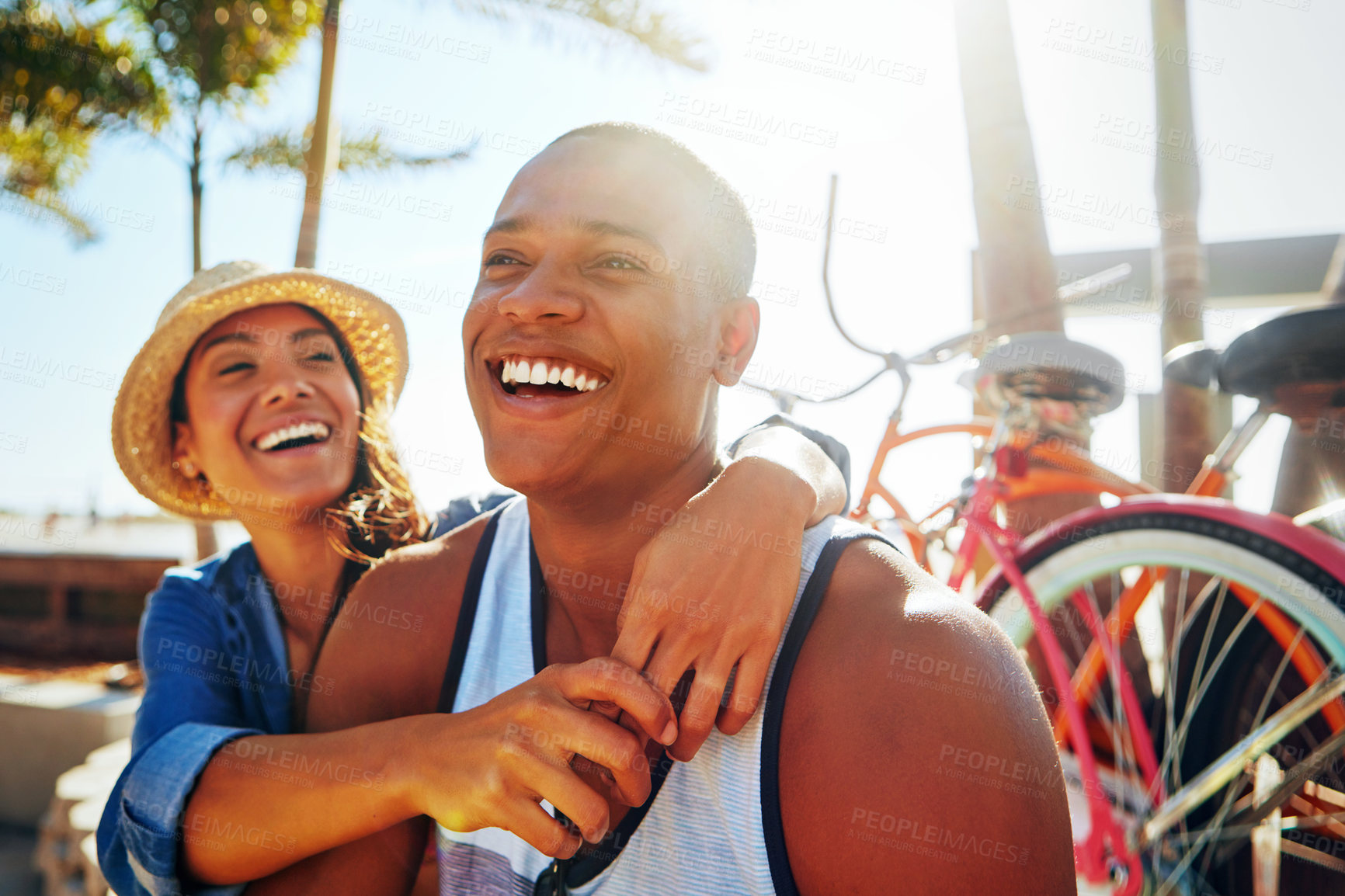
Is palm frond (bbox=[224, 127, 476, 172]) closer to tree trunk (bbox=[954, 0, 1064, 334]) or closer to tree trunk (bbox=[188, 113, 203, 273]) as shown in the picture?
tree trunk (bbox=[188, 113, 203, 273])

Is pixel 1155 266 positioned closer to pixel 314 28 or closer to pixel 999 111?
pixel 999 111

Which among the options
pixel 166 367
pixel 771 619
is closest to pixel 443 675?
pixel 771 619

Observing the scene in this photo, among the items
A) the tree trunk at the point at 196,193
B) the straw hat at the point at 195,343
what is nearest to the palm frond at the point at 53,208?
the tree trunk at the point at 196,193

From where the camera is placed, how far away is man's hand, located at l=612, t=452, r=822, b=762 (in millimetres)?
1066

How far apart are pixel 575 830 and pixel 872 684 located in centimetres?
52

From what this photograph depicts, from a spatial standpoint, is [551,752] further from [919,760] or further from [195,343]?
[195,343]

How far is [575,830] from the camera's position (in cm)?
115

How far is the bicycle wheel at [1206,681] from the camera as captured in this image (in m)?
1.88

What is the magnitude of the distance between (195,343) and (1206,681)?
144 inches

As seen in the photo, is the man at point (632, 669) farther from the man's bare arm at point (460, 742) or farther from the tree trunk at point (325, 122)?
the tree trunk at point (325, 122)

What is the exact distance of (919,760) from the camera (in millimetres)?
1046

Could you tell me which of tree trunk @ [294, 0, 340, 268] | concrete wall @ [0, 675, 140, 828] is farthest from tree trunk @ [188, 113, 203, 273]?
concrete wall @ [0, 675, 140, 828]

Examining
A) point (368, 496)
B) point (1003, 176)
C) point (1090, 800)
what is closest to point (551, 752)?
point (368, 496)

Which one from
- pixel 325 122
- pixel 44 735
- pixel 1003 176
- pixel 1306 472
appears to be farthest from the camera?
pixel 325 122
